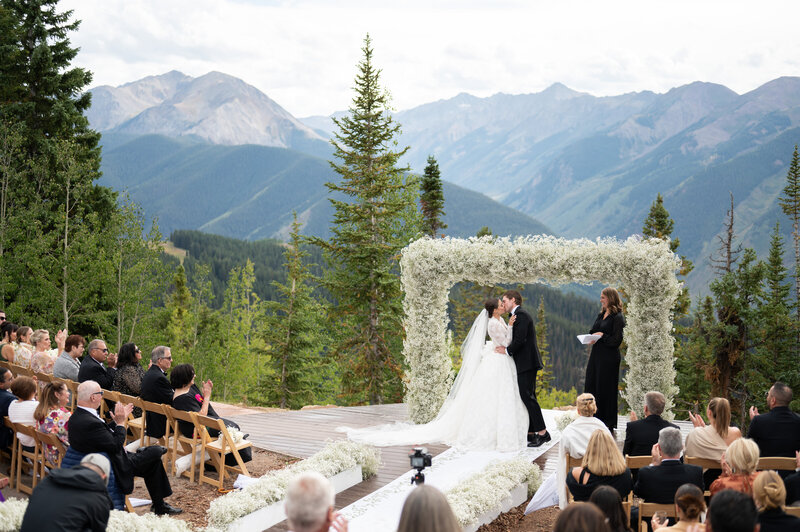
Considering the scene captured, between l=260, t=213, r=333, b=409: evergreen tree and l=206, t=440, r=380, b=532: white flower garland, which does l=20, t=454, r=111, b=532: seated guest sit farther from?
l=260, t=213, r=333, b=409: evergreen tree

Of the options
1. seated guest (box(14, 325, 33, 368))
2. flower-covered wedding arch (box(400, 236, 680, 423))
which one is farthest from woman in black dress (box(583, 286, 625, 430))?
seated guest (box(14, 325, 33, 368))

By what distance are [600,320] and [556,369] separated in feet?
302

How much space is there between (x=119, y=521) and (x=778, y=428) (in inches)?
262

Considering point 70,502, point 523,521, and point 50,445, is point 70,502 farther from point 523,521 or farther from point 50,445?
point 523,521

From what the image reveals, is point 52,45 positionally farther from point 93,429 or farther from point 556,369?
point 556,369

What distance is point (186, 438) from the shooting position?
8.55 m

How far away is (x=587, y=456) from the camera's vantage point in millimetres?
5797

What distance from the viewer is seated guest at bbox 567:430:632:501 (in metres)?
5.67

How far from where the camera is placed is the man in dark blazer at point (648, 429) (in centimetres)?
707

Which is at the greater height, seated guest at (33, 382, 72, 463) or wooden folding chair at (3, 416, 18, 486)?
seated guest at (33, 382, 72, 463)

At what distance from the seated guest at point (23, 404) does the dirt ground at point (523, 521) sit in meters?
5.77

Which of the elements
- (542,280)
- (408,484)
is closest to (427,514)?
(408,484)

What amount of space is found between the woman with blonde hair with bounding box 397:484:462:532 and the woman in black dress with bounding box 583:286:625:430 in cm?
724

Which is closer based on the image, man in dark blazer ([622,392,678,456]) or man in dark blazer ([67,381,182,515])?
man in dark blazer ([67,381,182,515])
